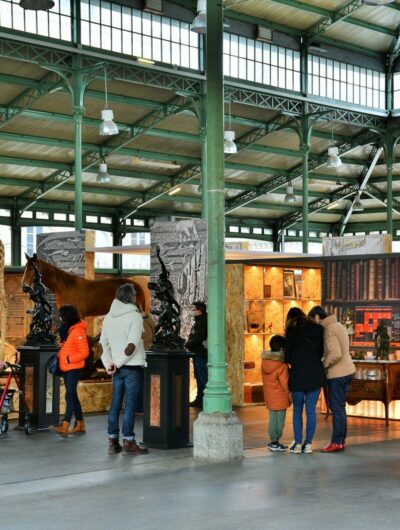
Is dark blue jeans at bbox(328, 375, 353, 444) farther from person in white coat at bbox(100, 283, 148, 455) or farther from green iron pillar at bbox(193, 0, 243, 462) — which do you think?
person in white coat at bbox(100, 283, 148, 455)

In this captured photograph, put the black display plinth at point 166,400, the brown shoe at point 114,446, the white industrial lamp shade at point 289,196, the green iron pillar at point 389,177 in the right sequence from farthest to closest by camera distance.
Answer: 1. the white industrial lamp shade at point 289,196
2. the green iron pillar at point 389,177
3. the black display plinth at point 166,400
4. the brown shoe at point 114,446

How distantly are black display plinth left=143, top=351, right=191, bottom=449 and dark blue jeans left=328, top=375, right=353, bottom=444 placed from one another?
62.7 inches

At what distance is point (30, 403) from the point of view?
42.9ft

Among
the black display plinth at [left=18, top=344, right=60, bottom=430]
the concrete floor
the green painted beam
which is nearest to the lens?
the concrete floor

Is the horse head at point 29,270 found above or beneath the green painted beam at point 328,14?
beneath

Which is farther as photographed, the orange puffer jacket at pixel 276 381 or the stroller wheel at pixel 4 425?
the stroller wheel at pixel 4 425

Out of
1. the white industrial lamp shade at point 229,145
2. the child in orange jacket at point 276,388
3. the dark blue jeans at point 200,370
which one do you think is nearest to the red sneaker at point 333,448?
the child in orange jacket at point 276,388

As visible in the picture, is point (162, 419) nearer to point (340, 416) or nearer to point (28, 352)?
point (340, 416)

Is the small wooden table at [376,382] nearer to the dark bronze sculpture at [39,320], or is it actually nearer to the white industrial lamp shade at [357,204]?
the dark bronze sculpture at [39,320]

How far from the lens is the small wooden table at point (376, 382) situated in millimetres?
14094

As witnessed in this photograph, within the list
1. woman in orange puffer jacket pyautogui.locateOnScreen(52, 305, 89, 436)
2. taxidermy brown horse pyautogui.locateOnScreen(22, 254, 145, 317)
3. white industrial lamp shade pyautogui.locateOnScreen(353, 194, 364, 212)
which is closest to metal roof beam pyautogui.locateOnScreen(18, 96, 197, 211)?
white industrial lamp shade pyautogui.locateOnScreen(353, 194, 364, 212)

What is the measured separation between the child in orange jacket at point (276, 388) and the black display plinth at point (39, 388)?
3336 mm

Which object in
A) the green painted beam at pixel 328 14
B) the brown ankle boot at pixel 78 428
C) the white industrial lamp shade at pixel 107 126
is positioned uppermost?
the green painted beam at pixel 328 14

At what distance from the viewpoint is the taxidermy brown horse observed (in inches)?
615
